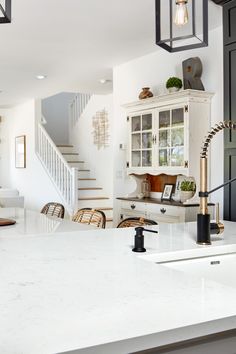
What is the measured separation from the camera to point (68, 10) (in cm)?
371

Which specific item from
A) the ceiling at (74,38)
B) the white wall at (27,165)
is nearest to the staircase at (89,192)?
the white wall at (27,165)

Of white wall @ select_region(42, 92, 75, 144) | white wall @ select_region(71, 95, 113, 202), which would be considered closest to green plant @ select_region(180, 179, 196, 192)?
white wall @ select_region(71, 95, 113, 202)

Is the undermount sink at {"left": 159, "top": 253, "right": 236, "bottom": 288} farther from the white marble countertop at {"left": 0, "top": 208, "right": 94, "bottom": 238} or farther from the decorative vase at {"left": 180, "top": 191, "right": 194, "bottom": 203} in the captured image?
the decorative vase at {"left": 180, "top": 191, "right": 194, "bottom": 203}

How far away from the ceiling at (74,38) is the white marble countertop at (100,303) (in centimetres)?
271

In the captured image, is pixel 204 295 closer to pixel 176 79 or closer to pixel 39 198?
pixel 176 79

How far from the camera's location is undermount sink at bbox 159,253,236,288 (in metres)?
1.69

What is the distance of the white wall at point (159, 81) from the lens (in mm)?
4199

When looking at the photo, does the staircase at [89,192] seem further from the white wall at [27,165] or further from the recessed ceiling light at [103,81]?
the recessed ceiling light at [103,81]

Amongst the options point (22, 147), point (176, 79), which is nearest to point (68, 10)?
point (176, 79)

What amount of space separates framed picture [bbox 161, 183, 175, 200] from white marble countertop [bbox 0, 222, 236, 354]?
3.12 metres

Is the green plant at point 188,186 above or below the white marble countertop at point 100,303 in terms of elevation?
above

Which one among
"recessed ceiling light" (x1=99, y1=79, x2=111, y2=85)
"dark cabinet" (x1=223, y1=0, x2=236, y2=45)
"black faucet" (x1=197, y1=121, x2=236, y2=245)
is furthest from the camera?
"recessed ceiling light" (x1=99, y1=79, x2=111, y2=85)

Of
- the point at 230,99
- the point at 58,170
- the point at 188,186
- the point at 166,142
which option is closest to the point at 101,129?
the point at 58,170

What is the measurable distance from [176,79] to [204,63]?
1.07ft
